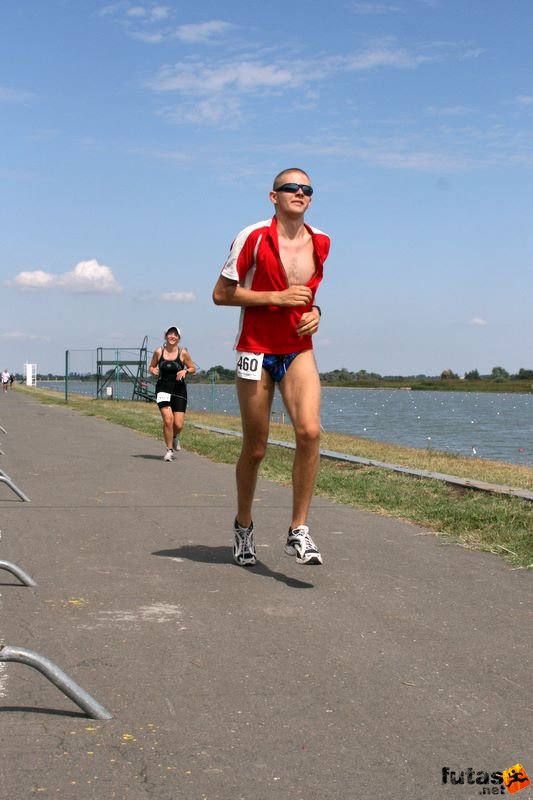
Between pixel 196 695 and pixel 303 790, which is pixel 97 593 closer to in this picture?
pixel 196 695

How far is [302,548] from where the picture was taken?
590 cm

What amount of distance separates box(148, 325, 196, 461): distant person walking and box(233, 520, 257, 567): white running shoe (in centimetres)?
827

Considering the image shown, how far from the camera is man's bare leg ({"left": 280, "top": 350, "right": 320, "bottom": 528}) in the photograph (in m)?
5.97

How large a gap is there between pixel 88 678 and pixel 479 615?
2113 mm

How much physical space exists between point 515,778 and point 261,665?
4.43ft

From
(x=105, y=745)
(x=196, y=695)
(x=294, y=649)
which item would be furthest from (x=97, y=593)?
(x=105, y=745)

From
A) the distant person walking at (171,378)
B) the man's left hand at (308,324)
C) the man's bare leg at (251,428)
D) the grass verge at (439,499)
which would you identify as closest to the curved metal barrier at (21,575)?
the man's bare leg at (251,428)

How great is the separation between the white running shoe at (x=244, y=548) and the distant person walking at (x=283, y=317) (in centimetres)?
45

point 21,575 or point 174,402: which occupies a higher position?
point 174,402

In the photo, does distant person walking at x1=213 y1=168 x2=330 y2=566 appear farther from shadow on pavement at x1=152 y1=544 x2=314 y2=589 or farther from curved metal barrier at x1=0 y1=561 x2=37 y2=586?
curved metal barrier at x1=0 y1=561 x2=37 y2=586

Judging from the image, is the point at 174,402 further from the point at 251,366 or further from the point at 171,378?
the point at 251,366

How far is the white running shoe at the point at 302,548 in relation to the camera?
5883 millimetres

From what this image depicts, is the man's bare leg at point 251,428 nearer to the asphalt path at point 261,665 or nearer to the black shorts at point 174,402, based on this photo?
the asphalt path at point 261,665

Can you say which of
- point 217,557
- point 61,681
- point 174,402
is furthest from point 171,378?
point 61,681
